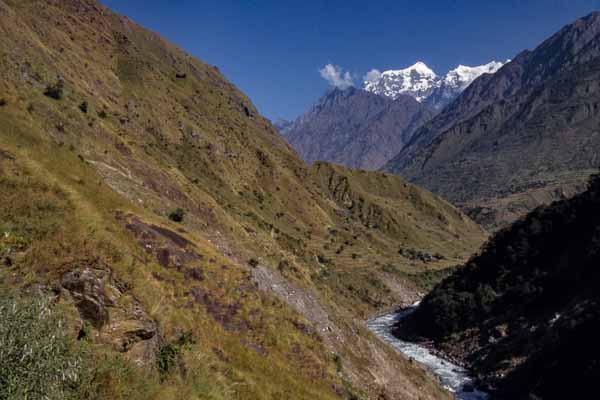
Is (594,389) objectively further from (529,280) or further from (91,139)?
(91,139)

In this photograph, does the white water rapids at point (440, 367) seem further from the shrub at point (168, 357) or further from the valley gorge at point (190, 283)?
the shrub at point (168, 357)

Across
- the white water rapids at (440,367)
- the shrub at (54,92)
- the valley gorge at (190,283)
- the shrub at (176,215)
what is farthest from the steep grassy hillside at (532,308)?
the shrub at (54,92)

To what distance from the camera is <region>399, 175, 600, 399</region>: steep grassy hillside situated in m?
50.9

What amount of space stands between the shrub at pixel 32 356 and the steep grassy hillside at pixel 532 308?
55589 mm

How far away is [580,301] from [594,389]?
22071mm

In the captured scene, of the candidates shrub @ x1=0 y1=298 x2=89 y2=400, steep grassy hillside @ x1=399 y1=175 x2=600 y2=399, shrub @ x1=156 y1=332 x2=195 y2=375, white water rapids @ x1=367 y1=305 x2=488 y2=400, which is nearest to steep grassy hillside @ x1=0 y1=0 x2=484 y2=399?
shrub @ x1=156 y1=332 x2=195 y2=375

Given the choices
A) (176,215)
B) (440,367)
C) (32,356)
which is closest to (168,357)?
(32,356)

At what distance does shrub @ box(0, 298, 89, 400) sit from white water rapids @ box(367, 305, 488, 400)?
6168cm

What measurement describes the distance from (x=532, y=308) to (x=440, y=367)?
807 inches

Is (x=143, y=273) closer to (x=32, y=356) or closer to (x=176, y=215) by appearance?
(x=32, y=356)

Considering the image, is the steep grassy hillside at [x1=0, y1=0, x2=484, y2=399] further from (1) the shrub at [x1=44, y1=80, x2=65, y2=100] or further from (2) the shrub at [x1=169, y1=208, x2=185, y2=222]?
(2) the shrub at [x1=169, y1=208, x2=185, y2=222]

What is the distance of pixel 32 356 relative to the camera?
7008mm

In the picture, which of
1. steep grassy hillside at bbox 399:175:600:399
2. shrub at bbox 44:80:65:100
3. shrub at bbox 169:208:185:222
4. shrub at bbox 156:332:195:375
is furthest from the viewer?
steep grassy hillside at bbox 399:175:600:399

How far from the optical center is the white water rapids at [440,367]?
194ft
